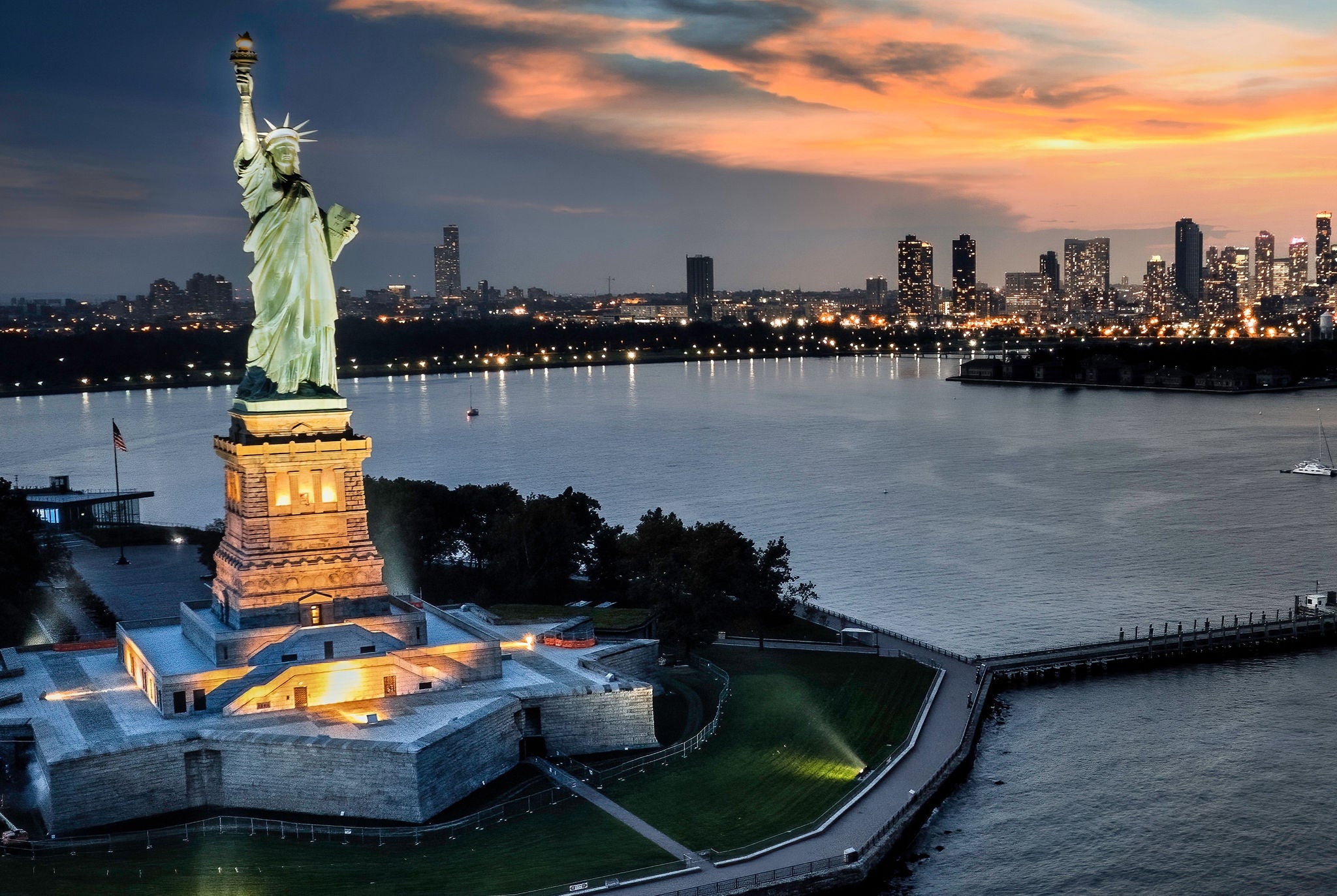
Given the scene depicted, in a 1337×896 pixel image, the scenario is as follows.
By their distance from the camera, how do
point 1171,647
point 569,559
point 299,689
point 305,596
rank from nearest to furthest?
1. point 299,689
2. point 305,596
3. point 1171,647
4. point 569,559

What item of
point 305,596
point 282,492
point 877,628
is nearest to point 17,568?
point 282,492

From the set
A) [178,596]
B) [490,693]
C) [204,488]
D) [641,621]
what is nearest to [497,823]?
[490,693]

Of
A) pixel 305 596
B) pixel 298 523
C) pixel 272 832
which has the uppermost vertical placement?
pixel 298 523

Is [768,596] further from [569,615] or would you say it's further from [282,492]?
[282,492]

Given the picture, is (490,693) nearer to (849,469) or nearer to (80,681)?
(80,681)

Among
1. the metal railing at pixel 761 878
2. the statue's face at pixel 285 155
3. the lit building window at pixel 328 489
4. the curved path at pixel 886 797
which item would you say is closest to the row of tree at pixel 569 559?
the curved path at pixel 886 797

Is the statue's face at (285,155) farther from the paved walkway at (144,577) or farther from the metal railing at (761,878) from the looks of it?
the metal railing at (761,878)
